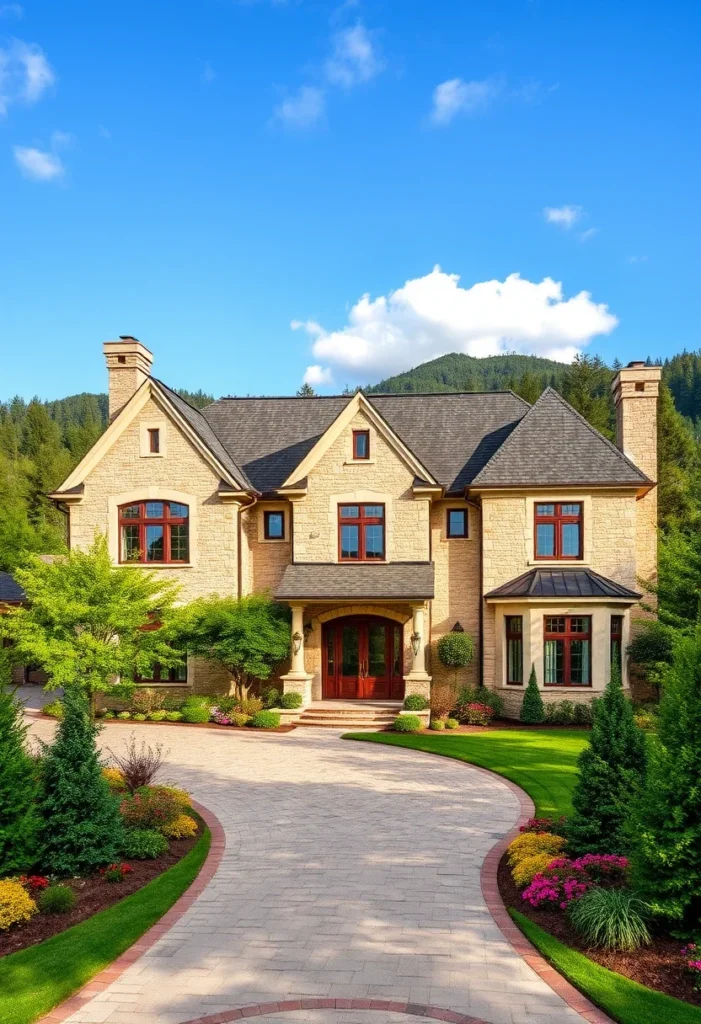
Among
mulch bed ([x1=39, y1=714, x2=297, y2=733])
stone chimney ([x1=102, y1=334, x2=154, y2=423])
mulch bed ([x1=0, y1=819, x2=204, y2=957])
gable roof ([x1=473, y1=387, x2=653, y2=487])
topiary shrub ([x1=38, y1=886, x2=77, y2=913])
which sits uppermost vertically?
stone chimney ([x1=102, y1=334, x2=154, y2=423])

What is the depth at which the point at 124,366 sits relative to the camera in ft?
89.1

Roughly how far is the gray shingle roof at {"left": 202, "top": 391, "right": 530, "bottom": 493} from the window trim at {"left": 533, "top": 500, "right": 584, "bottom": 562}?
9.36 ft

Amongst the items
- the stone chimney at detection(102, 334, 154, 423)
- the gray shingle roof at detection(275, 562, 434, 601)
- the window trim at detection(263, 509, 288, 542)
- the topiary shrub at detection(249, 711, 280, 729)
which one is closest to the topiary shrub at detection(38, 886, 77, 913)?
the topiary shrub at detection(249, 711, 280, 729)

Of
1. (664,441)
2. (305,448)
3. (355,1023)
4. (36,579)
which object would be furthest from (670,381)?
(355,1023)

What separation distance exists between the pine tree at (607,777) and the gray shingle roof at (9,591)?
2635cm

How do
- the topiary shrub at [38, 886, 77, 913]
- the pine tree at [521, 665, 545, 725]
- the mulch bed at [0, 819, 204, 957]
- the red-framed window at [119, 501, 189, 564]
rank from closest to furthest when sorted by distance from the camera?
the mulch bed at [0, 819, 204, 957] → the topiary shrub at [38, 886, 77, 913] → the pine tree at [521, 665, 545, 725] → the red-framed window at [119, 501, 189, 564]

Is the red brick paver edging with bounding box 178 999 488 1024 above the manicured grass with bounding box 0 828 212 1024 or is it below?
above

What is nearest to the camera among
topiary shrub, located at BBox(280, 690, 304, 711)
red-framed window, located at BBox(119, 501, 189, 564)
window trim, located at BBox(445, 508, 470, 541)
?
topiary shrub, located at BBox(280, 690, 304, 711)

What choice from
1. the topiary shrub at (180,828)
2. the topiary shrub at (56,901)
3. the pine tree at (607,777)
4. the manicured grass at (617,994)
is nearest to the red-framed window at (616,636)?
the pine tree at (607,777)

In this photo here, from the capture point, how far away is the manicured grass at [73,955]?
6.75 m

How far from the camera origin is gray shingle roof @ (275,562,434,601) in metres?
23.1

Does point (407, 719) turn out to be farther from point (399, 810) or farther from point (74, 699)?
point (74, 699)

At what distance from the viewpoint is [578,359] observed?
205 feet

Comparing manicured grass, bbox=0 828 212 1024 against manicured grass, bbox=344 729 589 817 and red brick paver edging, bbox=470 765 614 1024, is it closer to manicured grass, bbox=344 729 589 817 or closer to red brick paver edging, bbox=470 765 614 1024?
red brick paver edging, bbox=470 765 614 1024
